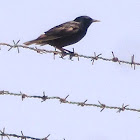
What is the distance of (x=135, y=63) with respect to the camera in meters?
6.39

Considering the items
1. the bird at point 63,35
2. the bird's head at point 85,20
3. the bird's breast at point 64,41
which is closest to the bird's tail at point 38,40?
the bird at point 63,35

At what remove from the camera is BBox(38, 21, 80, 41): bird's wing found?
30.6 ft

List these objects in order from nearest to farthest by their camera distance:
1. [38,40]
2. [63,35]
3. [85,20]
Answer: [38,40] < [63,35] < [85,20]

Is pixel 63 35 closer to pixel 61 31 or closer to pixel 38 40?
pixel 61 31

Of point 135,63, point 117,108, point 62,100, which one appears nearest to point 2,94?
point 62,100

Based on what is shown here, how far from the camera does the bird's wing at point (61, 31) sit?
933 cm

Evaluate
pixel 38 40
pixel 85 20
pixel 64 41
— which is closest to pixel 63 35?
pixel 64 41

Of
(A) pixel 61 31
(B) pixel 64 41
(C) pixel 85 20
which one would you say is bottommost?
(B) pixel 64 41

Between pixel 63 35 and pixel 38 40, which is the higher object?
pixel 63 35

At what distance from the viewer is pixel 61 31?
947 cm

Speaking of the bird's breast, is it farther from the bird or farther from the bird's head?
the bird's head

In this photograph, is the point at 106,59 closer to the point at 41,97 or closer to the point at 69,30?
the point at 41,97

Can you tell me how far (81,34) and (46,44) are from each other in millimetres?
621

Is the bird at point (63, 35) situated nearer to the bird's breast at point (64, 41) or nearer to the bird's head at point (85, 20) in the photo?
the bird's breast at point (64, 41)
